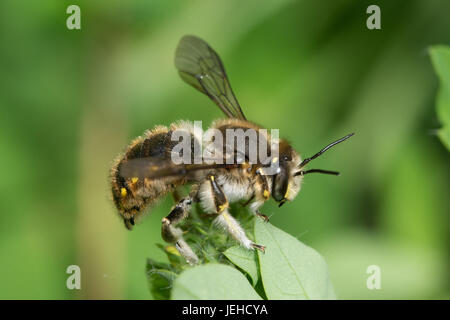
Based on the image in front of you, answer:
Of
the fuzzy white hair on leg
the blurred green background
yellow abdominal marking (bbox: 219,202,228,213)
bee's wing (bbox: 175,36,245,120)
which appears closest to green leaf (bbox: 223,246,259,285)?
the fuzzy white hair on leg

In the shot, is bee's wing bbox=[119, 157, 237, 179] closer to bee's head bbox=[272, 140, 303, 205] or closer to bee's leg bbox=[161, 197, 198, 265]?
bee's leg bbox=[161, 197, 198, 265]

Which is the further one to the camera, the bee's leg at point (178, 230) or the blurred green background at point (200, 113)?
the blurred green background at point (200, 113)

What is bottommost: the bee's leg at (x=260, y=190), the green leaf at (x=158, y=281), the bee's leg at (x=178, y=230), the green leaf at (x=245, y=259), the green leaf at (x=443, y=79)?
the green leaf at (x=158, y=281)

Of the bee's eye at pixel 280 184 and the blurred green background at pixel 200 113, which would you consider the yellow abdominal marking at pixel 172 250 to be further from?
the blurred green background at pixel 200 113

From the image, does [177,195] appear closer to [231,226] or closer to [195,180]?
[195,180]

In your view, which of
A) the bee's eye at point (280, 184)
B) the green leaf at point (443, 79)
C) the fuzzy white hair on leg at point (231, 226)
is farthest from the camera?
the green leaf at point (443, 79)

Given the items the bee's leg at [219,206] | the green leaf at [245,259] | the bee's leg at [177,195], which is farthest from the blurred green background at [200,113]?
the green leaf at [245,259]

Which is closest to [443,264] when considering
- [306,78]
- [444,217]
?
[444,217]
